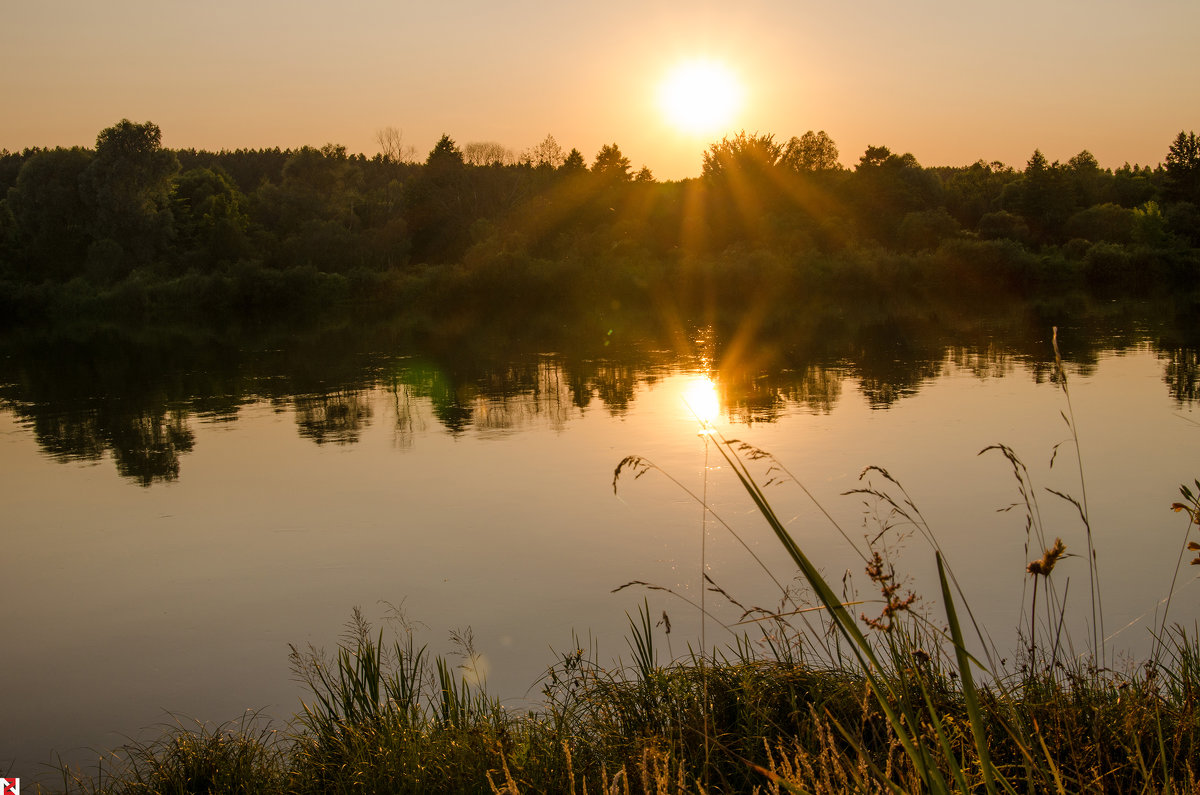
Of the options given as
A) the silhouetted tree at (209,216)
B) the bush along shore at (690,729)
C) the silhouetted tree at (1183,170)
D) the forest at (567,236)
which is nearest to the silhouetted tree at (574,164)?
the forest at (567,236)

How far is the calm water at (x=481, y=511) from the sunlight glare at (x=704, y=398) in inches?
5.0

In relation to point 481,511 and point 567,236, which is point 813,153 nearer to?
point 567,236

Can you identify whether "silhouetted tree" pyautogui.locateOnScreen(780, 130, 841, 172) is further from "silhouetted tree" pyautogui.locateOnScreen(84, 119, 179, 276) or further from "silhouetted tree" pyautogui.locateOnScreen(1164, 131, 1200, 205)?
"silhouetted tree" pyautogui.locateOnScreen(84, 119, 179, 276)

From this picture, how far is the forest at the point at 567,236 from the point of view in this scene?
37.5 meters

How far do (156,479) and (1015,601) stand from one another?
8.25 metres

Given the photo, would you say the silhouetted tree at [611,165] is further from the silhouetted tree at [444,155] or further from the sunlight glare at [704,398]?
the sunlight glare at [704,398]

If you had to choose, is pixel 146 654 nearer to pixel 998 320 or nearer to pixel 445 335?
pixel 445 335

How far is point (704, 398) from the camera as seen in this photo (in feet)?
45.2

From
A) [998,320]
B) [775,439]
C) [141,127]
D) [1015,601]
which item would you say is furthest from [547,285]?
[1015,601]

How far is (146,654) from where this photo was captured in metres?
5.57

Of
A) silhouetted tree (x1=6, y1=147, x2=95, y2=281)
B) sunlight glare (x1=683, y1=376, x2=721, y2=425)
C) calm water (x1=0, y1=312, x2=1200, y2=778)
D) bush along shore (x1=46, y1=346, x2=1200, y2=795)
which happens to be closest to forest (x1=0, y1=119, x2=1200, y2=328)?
silhouetted tree (x1=6, y1=147, x2=95, y2=281)

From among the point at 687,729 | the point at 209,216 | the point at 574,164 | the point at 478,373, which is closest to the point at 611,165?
the point at 574,164

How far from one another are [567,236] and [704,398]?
92.8ft

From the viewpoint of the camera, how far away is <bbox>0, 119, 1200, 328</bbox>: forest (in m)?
37.5
